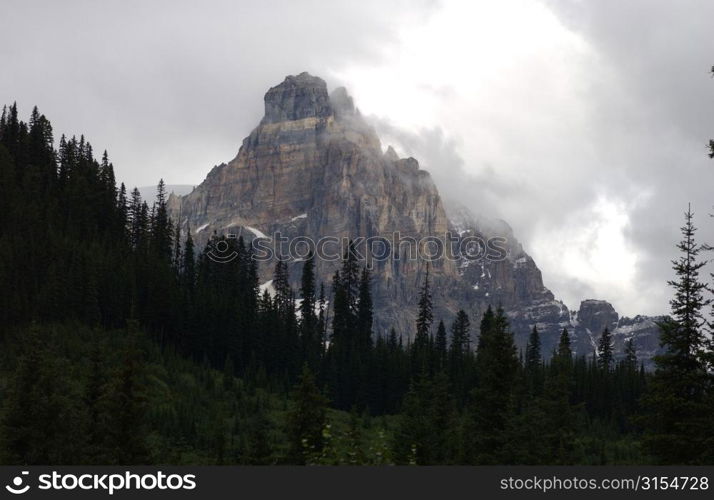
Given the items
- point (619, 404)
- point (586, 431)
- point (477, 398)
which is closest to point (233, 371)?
point (586, 431)

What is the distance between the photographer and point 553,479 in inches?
966

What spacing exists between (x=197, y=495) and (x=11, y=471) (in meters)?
4.57

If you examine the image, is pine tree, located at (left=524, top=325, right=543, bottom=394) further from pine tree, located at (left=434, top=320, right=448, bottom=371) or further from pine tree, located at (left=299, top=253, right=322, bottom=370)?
pine tree, located at (left=299, top=253, right=322, bottom=370)

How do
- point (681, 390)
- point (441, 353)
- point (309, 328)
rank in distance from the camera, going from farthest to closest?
point (441, 353) → point (309, 328) → point (681, 390)

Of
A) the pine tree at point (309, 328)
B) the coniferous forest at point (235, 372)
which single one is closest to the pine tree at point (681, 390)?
the coniferous forest at point (235, 372)

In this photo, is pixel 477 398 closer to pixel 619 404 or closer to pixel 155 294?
pixel 155 294

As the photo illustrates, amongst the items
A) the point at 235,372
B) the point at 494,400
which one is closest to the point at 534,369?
the point at 235,372

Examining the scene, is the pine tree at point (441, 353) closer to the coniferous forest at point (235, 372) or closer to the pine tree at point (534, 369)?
the coniferous forest at point (235, 372)

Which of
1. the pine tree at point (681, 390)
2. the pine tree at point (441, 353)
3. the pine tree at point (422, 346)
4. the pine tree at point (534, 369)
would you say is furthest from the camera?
the pine tree at point (441, 353)

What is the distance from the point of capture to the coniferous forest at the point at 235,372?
4003 centimetres

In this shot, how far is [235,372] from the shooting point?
104688 mm

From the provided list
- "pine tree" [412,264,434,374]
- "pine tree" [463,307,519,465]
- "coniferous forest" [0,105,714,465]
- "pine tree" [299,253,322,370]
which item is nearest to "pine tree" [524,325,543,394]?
"coniferous forest" [0,105,714,465]

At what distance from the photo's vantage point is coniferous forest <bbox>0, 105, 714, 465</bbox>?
1576 inches

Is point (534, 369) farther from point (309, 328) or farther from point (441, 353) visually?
point (309, 328)
